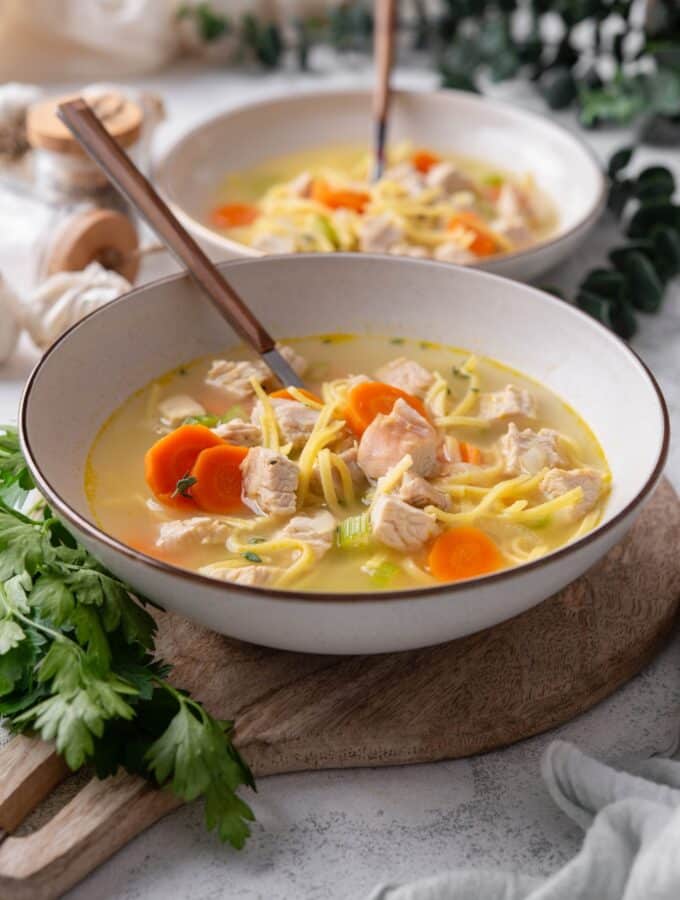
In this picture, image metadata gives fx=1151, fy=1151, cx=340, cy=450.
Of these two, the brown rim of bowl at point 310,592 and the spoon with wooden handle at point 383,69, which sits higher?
the brown rim of bowl at point 310,592

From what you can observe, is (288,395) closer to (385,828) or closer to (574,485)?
(574,485)

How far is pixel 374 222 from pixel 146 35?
2.74 meters

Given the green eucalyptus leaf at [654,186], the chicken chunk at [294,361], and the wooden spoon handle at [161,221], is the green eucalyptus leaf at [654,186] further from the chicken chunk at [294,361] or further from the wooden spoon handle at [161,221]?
the wooden spoon handle at [161,221]

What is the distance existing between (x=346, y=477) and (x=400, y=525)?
28 centimetres

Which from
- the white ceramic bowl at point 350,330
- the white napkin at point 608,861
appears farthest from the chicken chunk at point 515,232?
the white napkin at point 608,861

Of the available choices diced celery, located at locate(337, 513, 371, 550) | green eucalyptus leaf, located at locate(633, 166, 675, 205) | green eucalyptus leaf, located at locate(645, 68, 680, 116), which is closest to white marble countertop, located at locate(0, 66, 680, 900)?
diced celery, located at locate(337, 513, 371, 550)

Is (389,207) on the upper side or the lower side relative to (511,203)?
upper

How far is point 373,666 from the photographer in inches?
105

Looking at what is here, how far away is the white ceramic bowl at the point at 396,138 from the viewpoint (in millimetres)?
4863

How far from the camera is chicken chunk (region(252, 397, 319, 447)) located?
3023mm

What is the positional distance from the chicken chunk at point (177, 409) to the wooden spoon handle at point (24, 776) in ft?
3.48

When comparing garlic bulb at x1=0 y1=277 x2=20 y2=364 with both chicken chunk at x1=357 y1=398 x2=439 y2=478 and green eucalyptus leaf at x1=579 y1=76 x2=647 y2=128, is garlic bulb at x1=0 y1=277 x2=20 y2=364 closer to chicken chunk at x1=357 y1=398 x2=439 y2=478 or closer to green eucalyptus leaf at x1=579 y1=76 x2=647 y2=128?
chicken chunk at x1=357 y1=398 x2=439 y2=478

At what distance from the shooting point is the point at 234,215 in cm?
487

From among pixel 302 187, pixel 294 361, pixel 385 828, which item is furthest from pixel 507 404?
pixel 302 187
